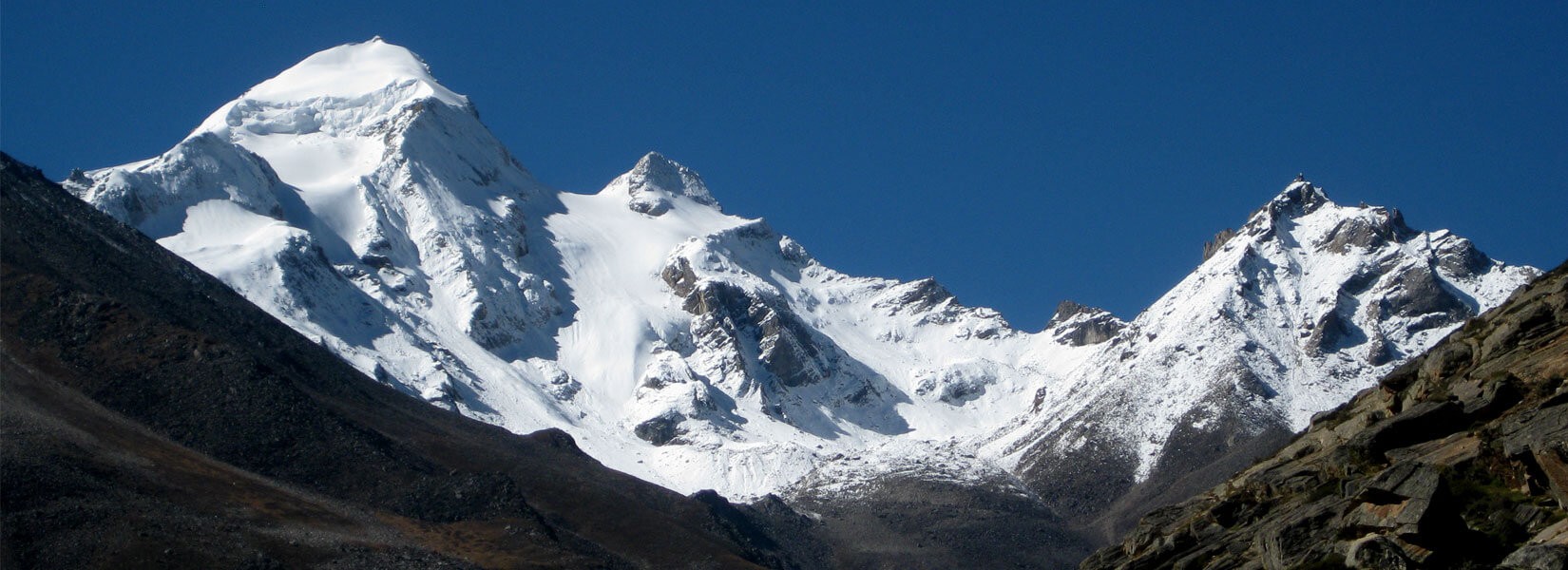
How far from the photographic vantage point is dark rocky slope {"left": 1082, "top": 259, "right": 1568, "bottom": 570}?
38656 mm

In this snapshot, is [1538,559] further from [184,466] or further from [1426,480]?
[184,466]

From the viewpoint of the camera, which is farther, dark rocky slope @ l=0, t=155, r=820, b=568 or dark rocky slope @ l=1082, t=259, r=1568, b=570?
dark rocky slope @ l=0, t=155, r=820, b=568

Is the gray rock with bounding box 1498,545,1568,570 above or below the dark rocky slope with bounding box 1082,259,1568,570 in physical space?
below

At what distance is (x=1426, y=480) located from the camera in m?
39.9

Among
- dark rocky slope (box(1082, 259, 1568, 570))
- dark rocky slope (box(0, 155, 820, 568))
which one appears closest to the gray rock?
dark rocky slope (box(1082, 259, 1568, 570))

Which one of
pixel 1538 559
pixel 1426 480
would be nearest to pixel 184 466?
pixel 1426 480

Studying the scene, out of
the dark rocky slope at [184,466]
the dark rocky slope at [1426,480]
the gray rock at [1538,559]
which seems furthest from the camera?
the dark rocky slope at [184,466]

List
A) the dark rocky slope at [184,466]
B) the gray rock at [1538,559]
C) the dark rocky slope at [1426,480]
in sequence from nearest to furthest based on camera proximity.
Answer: the gray rock at [1538,559] < the dark rocky slope at [1426,480] < the dark rocky slope at [184,466]

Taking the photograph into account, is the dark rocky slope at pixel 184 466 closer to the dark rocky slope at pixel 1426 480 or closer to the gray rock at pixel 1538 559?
the dark rocky slope at pixel 1426 480

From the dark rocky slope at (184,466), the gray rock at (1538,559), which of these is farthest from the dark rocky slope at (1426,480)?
the dark rocky slope at (184,466)

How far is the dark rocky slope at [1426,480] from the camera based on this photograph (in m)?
38.7

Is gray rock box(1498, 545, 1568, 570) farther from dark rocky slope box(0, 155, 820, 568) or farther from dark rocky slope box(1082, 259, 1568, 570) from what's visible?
dark rocky slope box(0, 155, 820, 568)

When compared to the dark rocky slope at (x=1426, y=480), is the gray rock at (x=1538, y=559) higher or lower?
lower

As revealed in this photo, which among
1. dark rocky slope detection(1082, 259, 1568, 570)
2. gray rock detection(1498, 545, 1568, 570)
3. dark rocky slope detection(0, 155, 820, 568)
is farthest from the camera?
dark rocky slope detection(0, 155, 820, 568)
